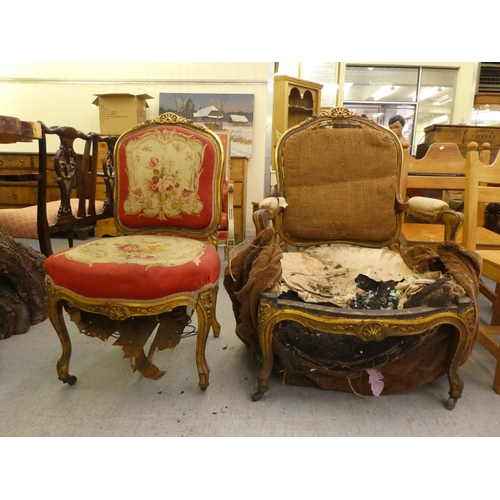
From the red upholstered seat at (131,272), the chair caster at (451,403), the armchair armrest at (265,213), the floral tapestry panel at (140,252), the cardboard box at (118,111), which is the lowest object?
the chair caster at (451,403)

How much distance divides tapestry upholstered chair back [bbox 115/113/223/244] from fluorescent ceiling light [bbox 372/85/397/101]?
5.19 m

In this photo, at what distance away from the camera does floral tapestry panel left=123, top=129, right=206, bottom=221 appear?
1.78 meters

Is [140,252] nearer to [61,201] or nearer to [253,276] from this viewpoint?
[253,276]

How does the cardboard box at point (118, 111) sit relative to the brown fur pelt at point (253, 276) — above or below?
above

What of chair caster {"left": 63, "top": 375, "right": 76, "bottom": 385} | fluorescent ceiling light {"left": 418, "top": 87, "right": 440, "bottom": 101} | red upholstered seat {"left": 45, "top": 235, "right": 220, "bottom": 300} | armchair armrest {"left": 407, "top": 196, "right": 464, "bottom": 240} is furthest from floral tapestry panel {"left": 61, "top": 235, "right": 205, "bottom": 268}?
fluorescent ceiling light {"left": 418, "top": 87, "right": 440, "bottom": 101}

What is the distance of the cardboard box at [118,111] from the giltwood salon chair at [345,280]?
2.62m

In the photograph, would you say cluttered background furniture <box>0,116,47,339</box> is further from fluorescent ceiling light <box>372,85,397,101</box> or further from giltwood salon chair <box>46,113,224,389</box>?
fluorescent ceiling light <box>372,85,397,101</box>

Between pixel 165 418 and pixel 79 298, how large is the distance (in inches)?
21.1

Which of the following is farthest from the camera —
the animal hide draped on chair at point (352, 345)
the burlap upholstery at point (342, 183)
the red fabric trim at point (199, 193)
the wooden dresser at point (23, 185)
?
the wooden dresser at point (23, 185)

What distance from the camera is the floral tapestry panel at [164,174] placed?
5.84 feet

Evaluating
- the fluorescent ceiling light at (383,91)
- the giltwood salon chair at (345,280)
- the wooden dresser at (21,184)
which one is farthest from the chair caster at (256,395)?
the fluorescent ceiling light at (383,91)

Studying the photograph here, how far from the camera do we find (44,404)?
140 cm

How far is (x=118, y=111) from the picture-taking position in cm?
396

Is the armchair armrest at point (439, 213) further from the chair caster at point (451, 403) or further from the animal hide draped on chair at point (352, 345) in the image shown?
the chair caster at point (451, 403)
